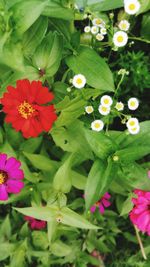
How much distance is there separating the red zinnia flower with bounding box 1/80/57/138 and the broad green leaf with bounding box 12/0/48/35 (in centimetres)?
16

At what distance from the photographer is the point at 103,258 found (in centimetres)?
186

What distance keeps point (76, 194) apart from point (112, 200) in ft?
0.56

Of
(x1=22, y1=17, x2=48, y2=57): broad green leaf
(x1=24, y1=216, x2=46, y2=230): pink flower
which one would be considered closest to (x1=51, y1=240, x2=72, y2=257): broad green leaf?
(x1=24, y1=216, x2=46, y2=230): pink flower

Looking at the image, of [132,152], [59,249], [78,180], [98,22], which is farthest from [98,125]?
[59,249]

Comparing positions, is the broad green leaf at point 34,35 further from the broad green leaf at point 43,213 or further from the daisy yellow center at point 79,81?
the broad green leaf at point 43,213

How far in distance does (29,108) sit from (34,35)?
25 cm

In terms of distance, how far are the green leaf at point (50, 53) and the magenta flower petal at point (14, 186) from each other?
0.38 m

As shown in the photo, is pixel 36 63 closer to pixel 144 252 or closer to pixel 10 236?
pixel 10 236

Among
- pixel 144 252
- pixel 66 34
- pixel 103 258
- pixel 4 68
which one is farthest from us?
pixel 103 258

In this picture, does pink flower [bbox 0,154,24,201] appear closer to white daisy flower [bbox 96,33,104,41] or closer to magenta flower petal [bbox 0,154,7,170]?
magenta flower petal [bbox 0,154,7,170]

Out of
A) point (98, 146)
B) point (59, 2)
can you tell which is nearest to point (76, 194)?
point (98, 146)

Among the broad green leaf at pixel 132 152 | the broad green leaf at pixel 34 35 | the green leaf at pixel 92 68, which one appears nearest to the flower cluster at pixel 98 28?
the green leaf at pixel 92 68

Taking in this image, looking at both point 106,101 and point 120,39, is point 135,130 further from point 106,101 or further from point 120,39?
point 120,39

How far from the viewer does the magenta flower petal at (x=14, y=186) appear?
4.27ft
